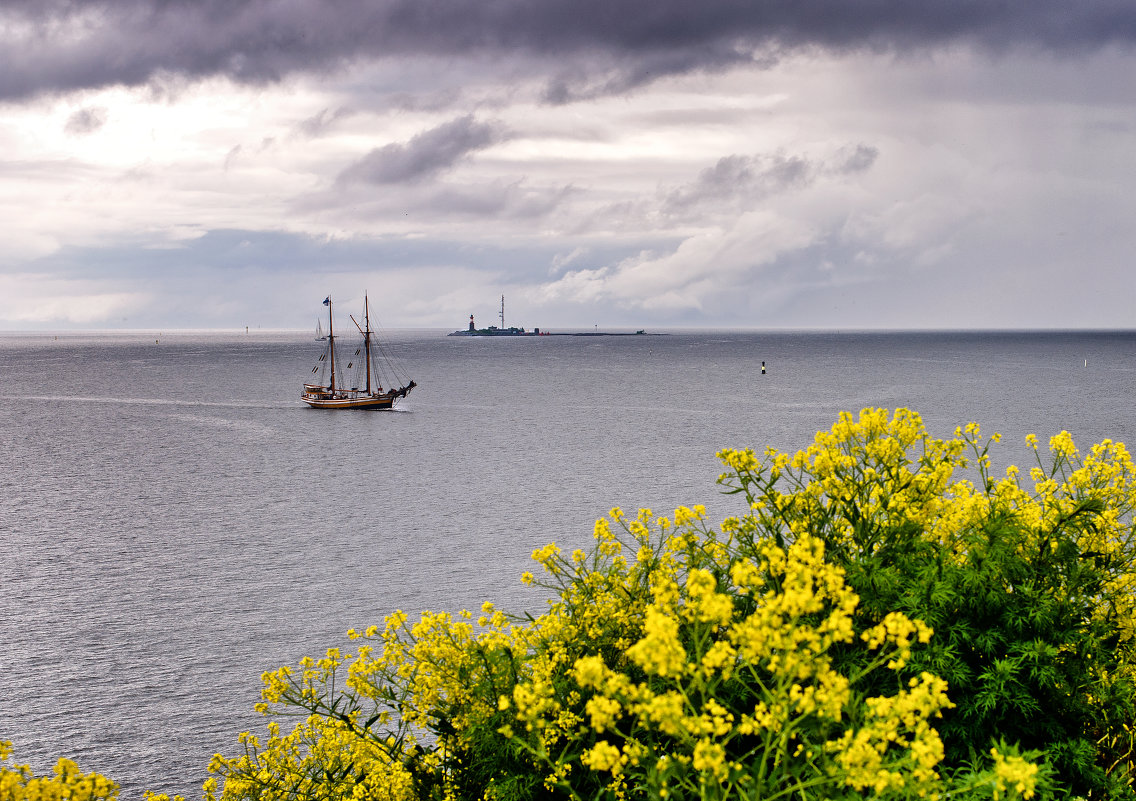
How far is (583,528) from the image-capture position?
54406mm

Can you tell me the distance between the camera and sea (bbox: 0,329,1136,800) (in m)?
33.0

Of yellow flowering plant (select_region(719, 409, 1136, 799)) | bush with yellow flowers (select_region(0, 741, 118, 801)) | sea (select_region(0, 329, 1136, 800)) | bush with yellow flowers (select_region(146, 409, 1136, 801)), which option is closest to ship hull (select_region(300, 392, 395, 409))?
sea (select_region(0, 329, 1136, 800))

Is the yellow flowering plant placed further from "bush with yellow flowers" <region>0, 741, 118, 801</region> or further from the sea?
the sea

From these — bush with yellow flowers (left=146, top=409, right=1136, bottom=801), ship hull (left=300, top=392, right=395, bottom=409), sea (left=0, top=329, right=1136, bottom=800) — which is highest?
bush with yellow flowers (left=146, top=409, right=1136, bottom=801)

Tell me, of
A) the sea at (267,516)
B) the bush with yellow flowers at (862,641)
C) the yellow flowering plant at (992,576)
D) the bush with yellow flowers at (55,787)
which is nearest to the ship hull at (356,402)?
the sea at (267,516)

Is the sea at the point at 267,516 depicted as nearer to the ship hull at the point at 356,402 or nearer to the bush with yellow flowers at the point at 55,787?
the ship hull at the point at 356,402

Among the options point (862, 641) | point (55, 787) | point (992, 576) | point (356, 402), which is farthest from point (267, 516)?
point (356, 402)

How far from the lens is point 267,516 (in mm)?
60125

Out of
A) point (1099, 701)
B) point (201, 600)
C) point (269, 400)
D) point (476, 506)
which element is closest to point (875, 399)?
point (476, 506)

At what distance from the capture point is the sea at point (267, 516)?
108 feet

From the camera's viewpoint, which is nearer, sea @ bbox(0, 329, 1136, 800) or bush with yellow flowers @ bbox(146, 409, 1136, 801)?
bush with yellow flowers @ bbox(146, 409, 1136, 801)

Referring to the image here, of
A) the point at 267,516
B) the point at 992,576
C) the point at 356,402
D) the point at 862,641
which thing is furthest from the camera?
the point at 356,402

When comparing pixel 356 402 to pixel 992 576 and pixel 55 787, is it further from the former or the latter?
pixel 55 787

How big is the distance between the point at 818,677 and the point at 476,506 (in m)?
54.9
